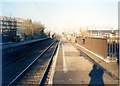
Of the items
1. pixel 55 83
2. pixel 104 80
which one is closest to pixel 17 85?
pixel 55 83

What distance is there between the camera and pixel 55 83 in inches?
416

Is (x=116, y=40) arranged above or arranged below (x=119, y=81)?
above

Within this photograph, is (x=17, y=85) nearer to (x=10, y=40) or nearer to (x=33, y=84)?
(x=33, y=84)

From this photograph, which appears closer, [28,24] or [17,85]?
[17,85]

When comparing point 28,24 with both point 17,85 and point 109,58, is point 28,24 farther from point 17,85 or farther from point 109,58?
point 17,85

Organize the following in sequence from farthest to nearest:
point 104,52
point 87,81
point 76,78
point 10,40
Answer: point 10,40 → point 104,52 → point 76,78 → point 87,81

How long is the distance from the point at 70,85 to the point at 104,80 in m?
2.11

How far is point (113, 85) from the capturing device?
10.2 metres

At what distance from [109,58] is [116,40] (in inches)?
120

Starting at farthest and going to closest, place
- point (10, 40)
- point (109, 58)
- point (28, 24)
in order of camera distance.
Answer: point (28, 24), point (10, 40), point (109, 58)

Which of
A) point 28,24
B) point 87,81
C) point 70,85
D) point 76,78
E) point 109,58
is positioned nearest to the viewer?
point 70,85

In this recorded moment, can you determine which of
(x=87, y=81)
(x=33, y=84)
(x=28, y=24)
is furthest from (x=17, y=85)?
(x=28, y=24)

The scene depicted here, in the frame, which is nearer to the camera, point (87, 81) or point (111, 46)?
point (87, 81)

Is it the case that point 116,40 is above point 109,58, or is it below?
above
